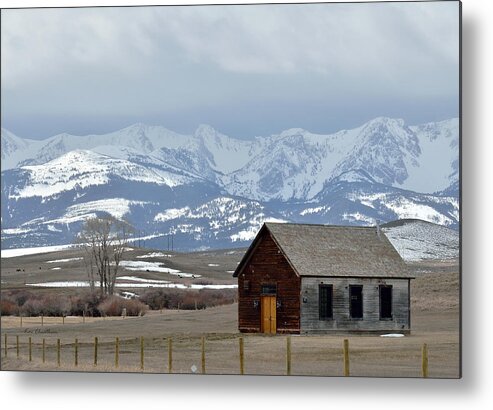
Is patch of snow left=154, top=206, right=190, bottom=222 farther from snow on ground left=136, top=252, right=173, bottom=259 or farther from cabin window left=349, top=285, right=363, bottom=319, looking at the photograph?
cabin window left=349, top=285, right=363, bottom=319

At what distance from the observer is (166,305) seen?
37.7m

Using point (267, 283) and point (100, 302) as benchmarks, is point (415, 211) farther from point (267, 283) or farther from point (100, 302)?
point (100, 302)

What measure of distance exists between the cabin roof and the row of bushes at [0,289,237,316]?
3.47 metres

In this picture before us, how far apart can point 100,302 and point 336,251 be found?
607 cm

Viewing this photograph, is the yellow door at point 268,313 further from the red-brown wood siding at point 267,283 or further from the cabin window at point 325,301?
the cabin window at point 325,301

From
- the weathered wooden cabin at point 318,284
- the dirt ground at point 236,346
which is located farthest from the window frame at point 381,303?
the dirt ground at point 236,346

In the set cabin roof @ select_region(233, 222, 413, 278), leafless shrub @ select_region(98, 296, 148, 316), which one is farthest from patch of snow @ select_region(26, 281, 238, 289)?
cabin roof @ select_region(233, 222, 413, 278)

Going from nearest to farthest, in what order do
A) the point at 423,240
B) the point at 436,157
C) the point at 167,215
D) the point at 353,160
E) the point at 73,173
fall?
the point at 436,157 → the point at 423,240 → the point at 73,173 → the point at 353,160 → the point at 167,215

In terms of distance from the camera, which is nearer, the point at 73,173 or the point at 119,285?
the point at 73,173

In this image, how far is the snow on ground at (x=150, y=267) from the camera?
138 ft

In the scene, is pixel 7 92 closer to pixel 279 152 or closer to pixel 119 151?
pixel 119 151

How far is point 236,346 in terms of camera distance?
27094 mm

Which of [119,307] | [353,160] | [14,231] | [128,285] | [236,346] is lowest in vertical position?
[236,346]

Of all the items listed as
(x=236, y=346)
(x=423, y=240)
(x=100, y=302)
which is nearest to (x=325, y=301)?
(x=423, y=240)
